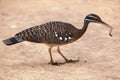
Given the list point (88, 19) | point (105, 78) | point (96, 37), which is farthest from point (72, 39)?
point (96, 37)

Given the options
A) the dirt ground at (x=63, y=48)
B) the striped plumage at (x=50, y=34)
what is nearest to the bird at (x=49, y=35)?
the striped plumage at (x=50, y=34)

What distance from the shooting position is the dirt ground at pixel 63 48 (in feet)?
20.6

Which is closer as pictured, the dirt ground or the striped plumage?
the dirt ground

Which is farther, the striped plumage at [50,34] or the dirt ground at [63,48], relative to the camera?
the striped plumage at [50,34]

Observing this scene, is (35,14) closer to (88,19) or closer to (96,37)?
(96,37)

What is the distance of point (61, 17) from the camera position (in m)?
9.62

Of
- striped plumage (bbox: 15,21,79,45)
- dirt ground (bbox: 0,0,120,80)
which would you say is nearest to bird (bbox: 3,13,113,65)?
striped plumage (bbox: 15,21,79,45)

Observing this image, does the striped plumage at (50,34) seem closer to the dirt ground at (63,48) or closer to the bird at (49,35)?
the bird at (49,35)

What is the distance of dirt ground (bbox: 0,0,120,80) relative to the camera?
629 centimetres

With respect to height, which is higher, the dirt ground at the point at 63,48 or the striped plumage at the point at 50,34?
the striped plumage at the point at 50,34

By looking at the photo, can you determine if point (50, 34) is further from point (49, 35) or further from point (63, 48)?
point (63, 48)

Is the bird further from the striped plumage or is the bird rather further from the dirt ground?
the dirt ground

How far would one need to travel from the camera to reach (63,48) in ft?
24.7

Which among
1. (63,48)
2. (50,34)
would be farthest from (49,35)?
(63,48)
